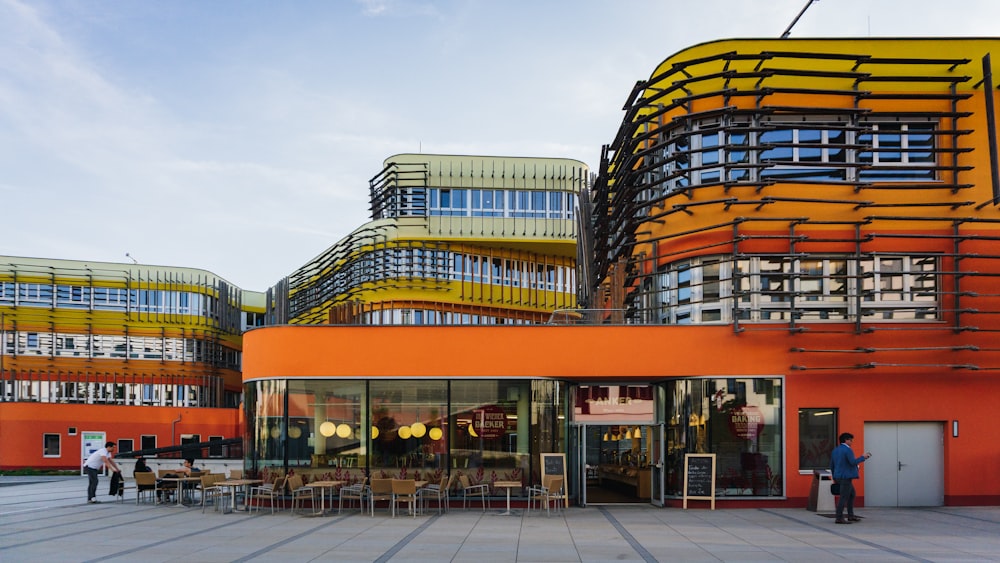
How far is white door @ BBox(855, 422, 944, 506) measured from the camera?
65.4ft

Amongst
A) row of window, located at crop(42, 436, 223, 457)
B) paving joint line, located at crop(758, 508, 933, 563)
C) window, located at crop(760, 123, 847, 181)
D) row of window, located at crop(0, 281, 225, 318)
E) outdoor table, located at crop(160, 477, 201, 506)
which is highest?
window, located at crop(760, 123, 847, 181)

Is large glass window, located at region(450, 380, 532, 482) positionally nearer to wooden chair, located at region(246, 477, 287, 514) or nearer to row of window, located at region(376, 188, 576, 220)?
wooden chair, located at region(246, 477, 287, 514)

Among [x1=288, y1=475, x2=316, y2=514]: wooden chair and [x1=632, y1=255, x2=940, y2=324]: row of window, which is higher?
[x1=632, y1=255, x2=940, y2=324]: row of window

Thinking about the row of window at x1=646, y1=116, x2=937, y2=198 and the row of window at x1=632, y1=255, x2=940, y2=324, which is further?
the row of window at x1=646, y1=116, x2=937, y2=198

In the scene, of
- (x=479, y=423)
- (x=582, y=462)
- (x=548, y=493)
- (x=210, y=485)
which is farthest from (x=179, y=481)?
(x=582, y=462)

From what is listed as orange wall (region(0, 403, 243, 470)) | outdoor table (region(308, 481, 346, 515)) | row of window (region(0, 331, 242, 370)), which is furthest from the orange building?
row of window (region(0, 331, 242, 370))

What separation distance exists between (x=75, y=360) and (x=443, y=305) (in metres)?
20.9

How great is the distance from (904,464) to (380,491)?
11.2m

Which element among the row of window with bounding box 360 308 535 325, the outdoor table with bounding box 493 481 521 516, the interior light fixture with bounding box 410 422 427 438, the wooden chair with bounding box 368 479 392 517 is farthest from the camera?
the row of window with bounding box 360 308 535 325

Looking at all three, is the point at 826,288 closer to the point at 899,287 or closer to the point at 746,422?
the point at 899,287

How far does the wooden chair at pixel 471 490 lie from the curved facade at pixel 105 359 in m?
30.0

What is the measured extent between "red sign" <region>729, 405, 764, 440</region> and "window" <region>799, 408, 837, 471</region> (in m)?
0.92

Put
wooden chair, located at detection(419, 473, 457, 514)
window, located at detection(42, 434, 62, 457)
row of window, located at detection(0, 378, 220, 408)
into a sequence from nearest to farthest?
1. wooden chair, located at detection(419, 473, 457, 514)
2. window, located at detection(42, 434, 62, 457)
3. row of window, located at detection(0, 378, 220, 408)

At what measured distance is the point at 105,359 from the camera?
48656mm
